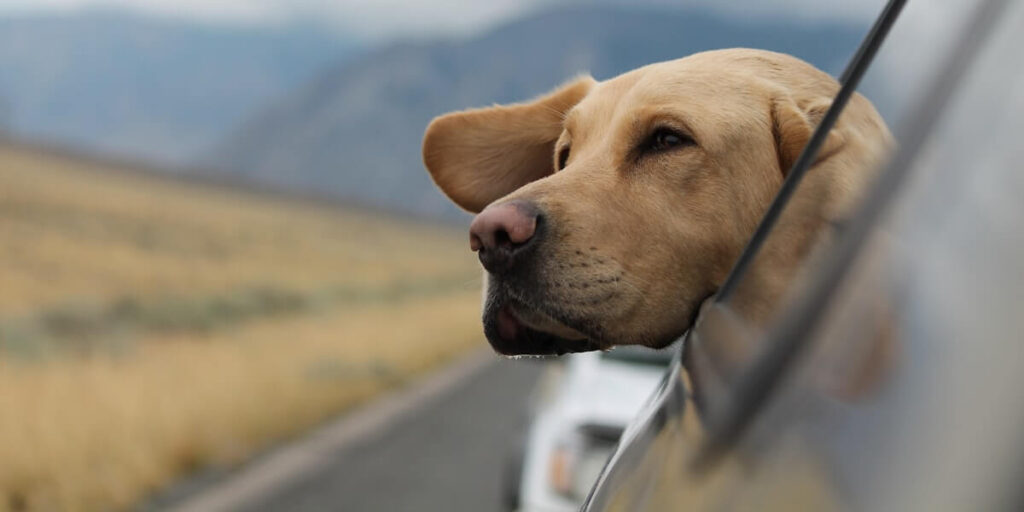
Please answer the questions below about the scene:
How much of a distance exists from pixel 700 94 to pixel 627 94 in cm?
12

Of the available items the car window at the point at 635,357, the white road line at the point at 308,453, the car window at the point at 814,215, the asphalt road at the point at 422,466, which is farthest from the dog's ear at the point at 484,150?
the asphalt road at the point at 422,466

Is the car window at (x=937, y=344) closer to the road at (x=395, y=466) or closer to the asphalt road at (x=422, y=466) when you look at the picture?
the road at (x=395, y=466)

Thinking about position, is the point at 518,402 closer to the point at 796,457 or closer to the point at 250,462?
the point at 250,462

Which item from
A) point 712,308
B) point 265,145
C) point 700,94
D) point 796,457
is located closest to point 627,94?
point 700,94

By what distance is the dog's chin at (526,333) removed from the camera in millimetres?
1356

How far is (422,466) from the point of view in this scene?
9.49m

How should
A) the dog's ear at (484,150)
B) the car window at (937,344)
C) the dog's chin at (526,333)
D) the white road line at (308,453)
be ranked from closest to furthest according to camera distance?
the car window at (937,344) → the dog's chin at (526,333) → the dog's ear at (484,150) → the white road line at (308,453)

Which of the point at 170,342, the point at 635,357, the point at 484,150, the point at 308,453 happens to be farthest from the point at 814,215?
the point at 170,342

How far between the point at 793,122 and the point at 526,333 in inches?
15.7

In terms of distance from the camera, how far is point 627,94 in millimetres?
1522

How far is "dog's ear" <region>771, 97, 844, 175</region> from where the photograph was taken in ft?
4.55

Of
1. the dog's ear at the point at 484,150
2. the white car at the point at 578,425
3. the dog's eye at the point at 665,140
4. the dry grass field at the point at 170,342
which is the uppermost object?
the dog's eye at the point at 665,140

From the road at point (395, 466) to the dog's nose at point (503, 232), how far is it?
4.71m

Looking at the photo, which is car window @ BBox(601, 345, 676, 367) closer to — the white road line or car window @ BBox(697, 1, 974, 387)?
the white road line
